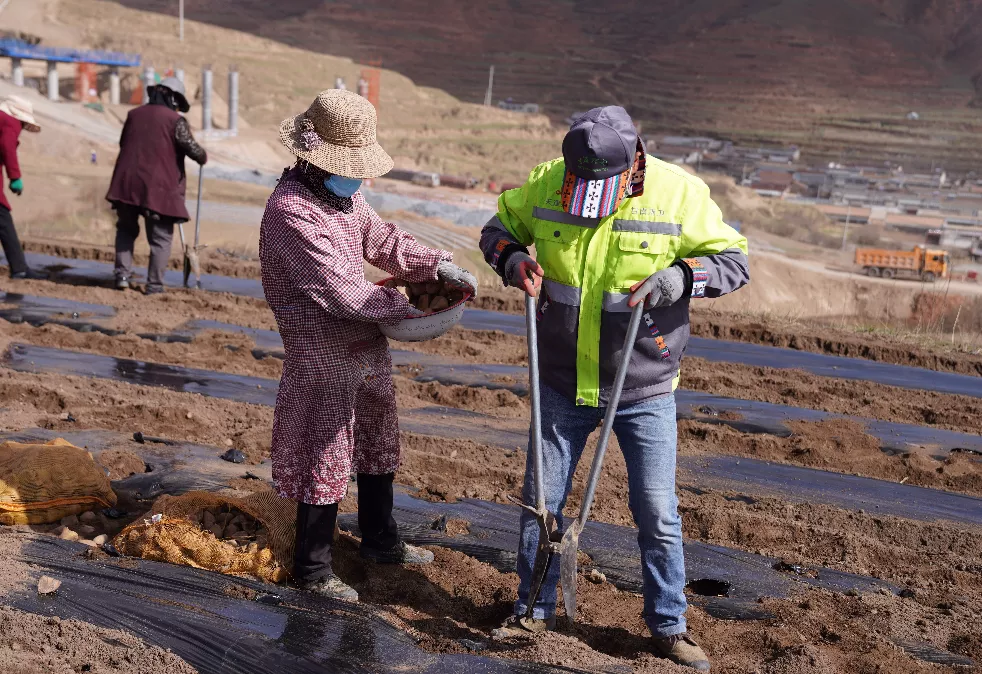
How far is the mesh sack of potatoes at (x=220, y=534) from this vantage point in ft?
12.1

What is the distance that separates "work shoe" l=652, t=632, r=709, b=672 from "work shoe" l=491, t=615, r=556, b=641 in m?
0.36

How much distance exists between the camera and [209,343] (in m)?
7.65

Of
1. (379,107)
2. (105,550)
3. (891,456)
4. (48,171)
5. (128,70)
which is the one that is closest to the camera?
(105,550)

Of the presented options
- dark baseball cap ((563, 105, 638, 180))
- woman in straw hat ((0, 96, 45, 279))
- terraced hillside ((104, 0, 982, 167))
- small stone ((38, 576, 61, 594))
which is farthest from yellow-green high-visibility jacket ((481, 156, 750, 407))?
terraced hillside ((104, 0, 982, 167))

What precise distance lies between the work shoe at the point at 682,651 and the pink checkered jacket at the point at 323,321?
1247mm

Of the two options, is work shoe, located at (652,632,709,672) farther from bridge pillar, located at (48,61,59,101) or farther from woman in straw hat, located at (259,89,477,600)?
bridge pillar, located at (48,61,59,101)

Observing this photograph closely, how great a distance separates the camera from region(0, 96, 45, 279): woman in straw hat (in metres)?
9.06

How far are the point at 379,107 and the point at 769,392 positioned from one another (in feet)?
172

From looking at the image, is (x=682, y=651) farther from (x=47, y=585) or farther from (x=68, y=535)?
(x=68, y=535)

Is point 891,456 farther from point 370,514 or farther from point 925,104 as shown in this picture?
point 925,104

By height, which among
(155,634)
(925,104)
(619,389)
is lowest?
(155,634)

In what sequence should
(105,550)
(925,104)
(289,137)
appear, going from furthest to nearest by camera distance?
(925,104) → (105,550) → (289,137)

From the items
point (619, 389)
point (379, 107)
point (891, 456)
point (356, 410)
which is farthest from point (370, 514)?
point (379, 107)

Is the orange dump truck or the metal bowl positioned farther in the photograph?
the orange dump truck
